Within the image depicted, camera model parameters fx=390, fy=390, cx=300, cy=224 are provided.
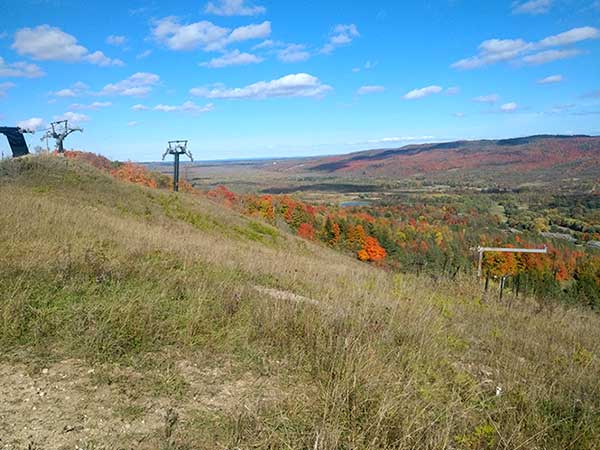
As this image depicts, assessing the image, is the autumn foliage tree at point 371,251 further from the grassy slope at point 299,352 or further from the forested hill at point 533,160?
the forested hill at point 533,160

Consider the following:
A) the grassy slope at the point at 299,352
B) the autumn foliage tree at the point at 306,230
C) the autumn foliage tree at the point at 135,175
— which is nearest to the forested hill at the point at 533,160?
the autumn foliage tree at the point at 306,230

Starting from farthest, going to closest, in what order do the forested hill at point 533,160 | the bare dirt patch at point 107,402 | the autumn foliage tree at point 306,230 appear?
the forested hill at point 533,160, the autumn foliage tree at point 306,230, the bare dirt patch at point 107,402

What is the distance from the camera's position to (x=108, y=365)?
9.51 feet

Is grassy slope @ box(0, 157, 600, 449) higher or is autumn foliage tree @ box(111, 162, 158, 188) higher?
autumn foliage tree @ box(111, 162, 158, 188)

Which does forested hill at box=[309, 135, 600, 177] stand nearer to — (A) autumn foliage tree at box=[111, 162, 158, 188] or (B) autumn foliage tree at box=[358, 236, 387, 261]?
(B) autumn foliage tree at box=[358, 236, 387, 261]

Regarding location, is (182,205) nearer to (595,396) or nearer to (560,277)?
(595,396)

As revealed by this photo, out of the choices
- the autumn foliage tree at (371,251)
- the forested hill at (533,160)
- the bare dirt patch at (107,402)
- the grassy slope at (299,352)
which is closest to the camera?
the bare dirt patch at (107,402)

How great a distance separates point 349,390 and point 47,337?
2464 mm

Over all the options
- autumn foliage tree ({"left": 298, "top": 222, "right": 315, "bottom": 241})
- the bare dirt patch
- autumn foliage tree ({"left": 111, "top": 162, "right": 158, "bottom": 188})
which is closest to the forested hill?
autumn foliage tree ({"left": 298, "top": 222, "right": 315, "bottom": 241})

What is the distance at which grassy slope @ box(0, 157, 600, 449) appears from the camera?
2.34 m

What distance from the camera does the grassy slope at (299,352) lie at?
234 centimetres

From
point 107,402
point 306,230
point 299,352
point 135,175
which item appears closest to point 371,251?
point 306,230

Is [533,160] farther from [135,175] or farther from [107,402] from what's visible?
[107,402]

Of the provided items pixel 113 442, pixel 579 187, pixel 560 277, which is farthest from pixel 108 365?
pixel 579 187
